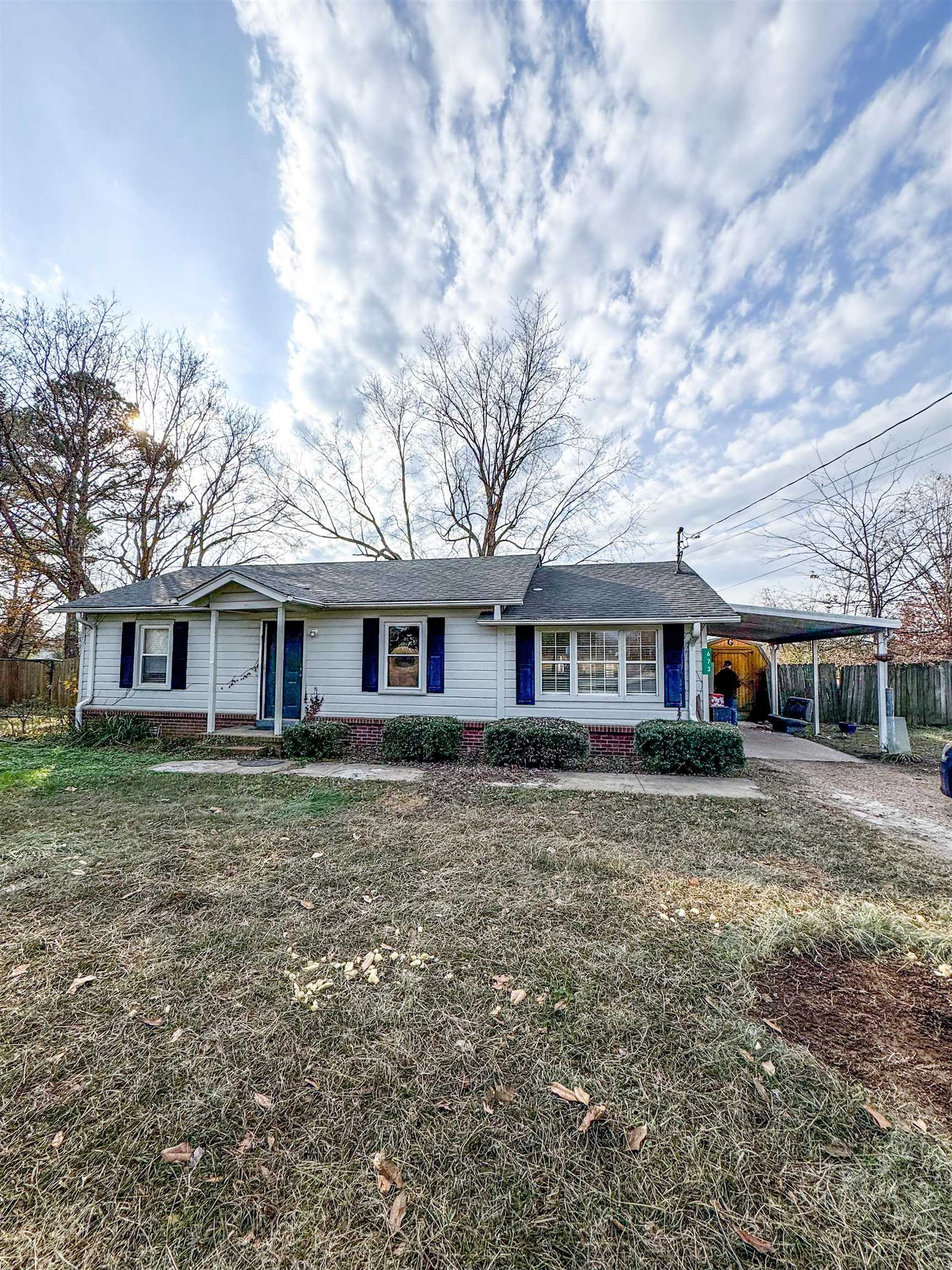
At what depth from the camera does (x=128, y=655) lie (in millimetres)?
11812

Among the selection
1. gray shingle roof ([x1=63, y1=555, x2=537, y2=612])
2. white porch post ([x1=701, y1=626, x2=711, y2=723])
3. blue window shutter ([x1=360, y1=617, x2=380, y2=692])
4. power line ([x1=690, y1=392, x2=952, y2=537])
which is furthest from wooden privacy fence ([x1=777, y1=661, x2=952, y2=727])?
blue window shutter ([x1=360, y1=617, x2=380, y2=692])

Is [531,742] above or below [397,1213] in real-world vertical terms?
above

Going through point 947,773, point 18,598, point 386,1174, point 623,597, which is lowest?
point 386,1174

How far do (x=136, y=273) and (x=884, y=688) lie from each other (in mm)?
17312

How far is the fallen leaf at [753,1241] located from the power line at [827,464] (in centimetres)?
1129

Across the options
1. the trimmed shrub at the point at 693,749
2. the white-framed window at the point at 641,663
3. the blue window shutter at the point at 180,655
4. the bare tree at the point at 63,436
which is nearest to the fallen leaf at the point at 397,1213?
the trimmed shrub at the point at 693,749

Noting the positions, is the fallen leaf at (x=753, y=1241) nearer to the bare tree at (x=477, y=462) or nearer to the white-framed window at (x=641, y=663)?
the white-framed window at (x=641, y=663)

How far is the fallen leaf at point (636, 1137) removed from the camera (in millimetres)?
1913

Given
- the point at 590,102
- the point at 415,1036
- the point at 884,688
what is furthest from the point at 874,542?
the point at 415,1036

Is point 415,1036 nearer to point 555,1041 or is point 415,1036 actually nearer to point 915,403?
point 555,1041

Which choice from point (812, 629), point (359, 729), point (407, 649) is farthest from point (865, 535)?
point (359, 729)

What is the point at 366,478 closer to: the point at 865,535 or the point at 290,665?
the point at 290,665

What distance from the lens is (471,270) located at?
13.4 meters

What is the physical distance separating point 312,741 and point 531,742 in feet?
13.8
